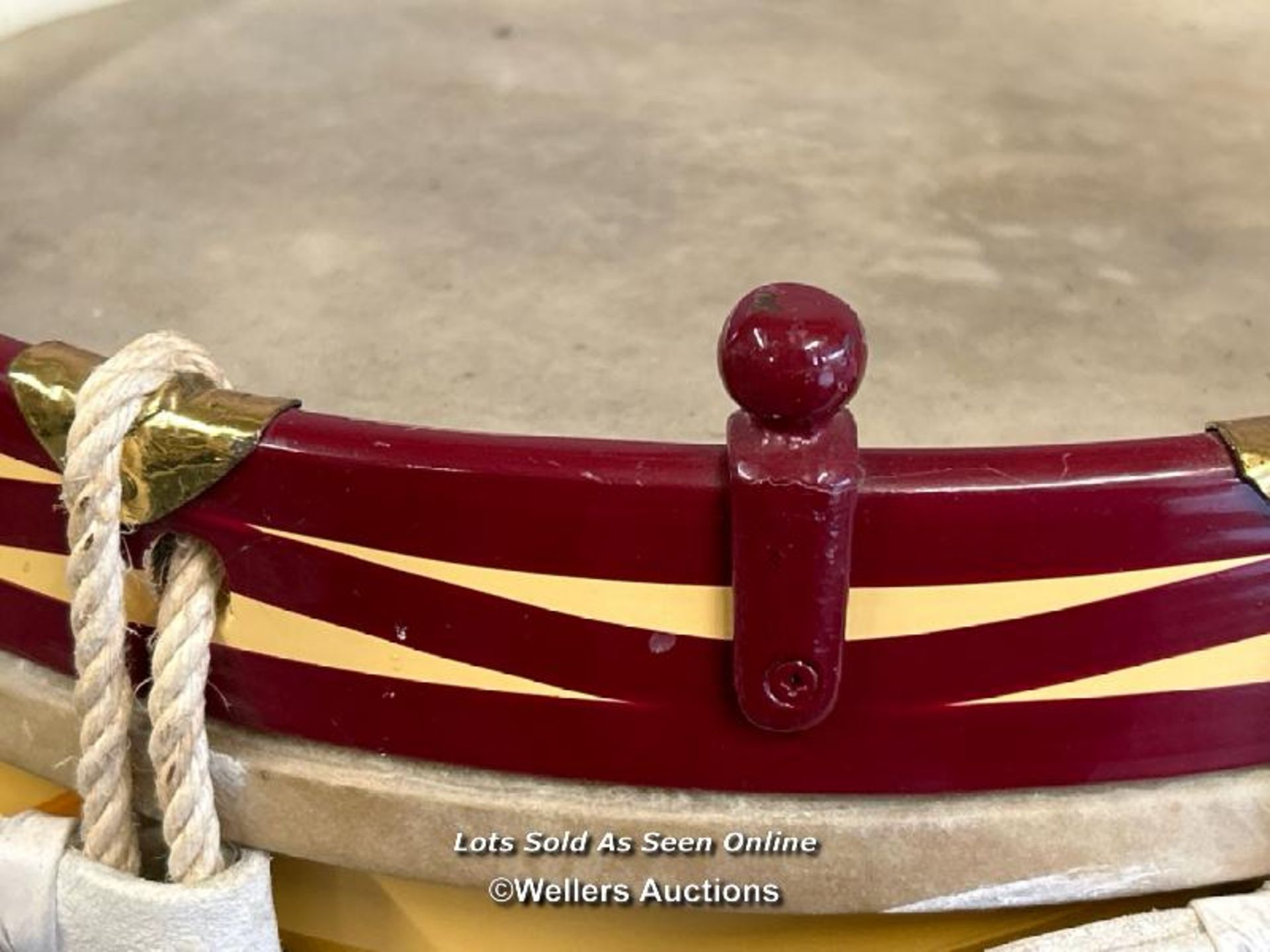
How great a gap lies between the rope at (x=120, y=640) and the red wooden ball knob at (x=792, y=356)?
22 cm

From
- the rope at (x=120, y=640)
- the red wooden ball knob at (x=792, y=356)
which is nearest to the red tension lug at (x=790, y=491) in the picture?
the red wooden ball knob at (x=792, y=356)

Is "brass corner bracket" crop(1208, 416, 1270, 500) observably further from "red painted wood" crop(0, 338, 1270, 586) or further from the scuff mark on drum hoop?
the scuff mark on drum hoop

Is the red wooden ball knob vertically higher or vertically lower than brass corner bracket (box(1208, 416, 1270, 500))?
higher

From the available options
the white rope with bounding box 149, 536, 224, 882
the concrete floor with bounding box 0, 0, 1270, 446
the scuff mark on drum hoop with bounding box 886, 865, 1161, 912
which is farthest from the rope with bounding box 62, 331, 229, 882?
the scuff mark on drum hoop with bounding box 886, 865, 1161, 912

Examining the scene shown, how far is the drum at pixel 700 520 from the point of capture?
589 mm

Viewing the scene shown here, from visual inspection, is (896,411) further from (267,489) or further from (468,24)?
(468,24)

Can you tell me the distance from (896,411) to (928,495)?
0.44 feet

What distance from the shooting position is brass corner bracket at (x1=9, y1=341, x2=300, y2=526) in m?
0.60

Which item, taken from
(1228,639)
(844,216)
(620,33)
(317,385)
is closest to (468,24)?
(620,33)

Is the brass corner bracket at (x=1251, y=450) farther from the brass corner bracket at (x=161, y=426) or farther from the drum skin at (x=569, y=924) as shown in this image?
the brass corner bracket at (x=161, y=426)

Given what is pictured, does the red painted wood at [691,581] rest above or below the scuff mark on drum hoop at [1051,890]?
above

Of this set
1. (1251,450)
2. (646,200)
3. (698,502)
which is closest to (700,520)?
(698,502)

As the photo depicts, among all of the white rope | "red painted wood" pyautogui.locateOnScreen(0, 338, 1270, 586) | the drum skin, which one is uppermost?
"red painted wood" pyautogui.locateOnScreen(0, 338, 1270, 586)

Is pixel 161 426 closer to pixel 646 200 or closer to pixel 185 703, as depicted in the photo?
pixel 185 703
